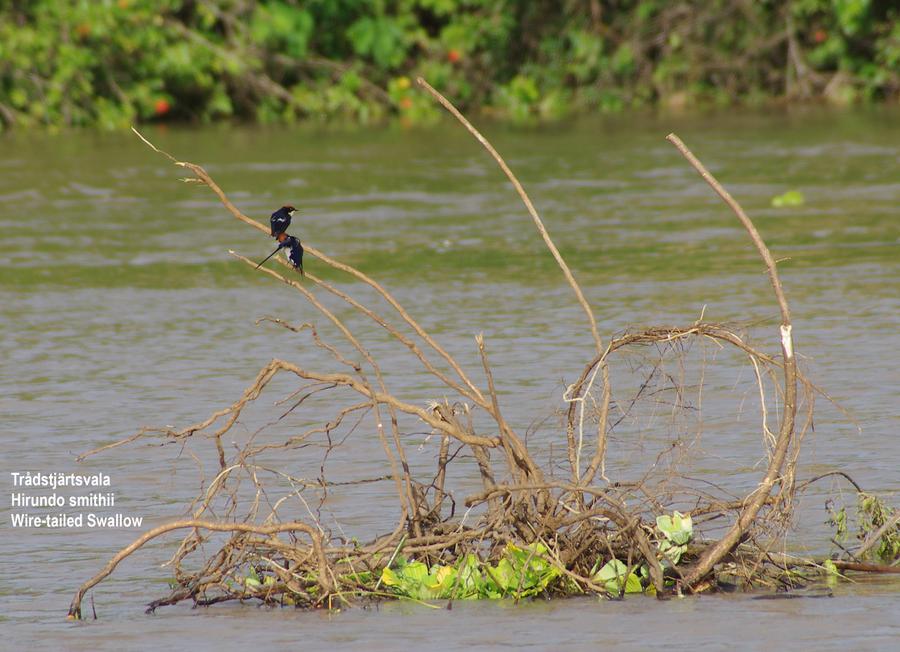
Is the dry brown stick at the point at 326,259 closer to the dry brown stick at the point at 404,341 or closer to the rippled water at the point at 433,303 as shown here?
the dry brown stick at the point at 404,341

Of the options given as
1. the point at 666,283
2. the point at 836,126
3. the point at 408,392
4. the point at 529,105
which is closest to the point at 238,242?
the point at 666,283

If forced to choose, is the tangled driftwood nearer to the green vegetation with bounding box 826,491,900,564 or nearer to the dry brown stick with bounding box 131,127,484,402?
the dry brown stick with bounding box 131,127,484,402

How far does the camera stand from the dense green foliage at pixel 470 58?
20.1 metres

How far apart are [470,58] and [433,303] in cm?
1380

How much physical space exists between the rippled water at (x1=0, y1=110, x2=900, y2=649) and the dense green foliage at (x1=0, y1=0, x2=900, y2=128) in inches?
87.1

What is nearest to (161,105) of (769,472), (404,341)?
(404,341)

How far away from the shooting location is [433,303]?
9.02 m

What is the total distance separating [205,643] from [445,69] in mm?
18361

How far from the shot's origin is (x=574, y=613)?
4.16 metres

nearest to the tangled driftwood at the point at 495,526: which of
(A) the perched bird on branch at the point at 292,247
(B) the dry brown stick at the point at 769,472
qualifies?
(B) the dry brown stick at the point at 769,472

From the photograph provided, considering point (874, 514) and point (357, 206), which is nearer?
point (874, 514)

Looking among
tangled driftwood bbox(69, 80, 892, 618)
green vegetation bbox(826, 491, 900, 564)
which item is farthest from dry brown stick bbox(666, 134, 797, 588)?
green vegetation bbox(826, 491, 900, 564)

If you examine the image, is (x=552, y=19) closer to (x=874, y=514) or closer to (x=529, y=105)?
(x=529, y=105)

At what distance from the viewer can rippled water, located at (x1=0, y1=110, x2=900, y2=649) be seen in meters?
4.22
